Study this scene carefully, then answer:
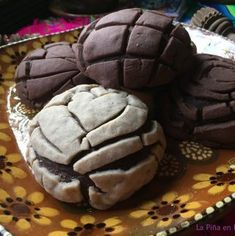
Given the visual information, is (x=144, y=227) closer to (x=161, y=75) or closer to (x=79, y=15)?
(x=161, y=75)

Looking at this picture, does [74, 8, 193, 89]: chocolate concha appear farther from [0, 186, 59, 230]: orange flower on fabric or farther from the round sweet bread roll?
[0, 186, 59, 230]: orange flower on fabric

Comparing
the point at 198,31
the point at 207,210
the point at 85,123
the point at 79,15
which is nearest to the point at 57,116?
the point at 85,123

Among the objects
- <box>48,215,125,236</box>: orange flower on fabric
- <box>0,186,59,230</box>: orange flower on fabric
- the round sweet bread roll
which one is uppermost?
the round sweet bread roll

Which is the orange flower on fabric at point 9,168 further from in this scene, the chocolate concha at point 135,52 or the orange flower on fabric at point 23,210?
the chocolate concha at point 135,52

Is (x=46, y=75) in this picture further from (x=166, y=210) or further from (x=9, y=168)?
(x=166, y=210)

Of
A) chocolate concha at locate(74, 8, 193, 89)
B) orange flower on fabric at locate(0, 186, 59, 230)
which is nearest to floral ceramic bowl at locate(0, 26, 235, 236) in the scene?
orange flower on fabric at locate(0, 186, 59, 230)

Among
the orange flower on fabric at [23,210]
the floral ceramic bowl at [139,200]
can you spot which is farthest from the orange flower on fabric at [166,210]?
the orange flower on fabric at [23,210]

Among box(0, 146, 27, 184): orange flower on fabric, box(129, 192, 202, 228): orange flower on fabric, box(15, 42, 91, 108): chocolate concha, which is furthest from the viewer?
box(15, 42, 91, 108): chocolate concha
